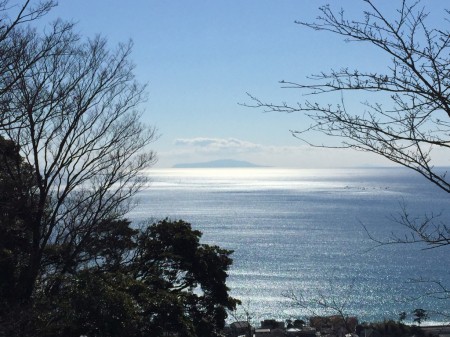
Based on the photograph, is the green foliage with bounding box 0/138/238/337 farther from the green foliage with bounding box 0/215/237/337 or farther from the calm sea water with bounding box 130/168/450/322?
the calm sea water with bounding box 130/168/450/322

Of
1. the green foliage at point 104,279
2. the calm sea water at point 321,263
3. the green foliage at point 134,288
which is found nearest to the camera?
the green foliage at point 104,279

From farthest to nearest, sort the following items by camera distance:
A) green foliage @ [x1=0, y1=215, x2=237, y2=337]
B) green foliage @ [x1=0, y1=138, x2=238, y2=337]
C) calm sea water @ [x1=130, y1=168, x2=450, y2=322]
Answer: calm sea water @ [x1=130, y1=168, x2=450, y2=322]
green foliage @ [x1=0, y1=215, x2=237, y2=337]
green foliage @ [x1=0, y1=138, x2=238, y2=337]

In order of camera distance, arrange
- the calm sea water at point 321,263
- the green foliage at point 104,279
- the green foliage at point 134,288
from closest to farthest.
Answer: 1. the green foliage at point 104,279
2. the green foliage at point 134,288
3. the calm sea water at point 321,263

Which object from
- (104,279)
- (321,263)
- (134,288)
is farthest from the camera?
(321,263)

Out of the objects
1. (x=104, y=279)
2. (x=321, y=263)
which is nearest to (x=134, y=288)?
(x=104, y=279)

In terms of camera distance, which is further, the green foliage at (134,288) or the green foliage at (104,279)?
the green foliage at (134,288)

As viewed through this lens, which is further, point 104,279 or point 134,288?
point 134,288

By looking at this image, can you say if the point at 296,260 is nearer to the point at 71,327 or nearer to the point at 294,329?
the point at 294,329

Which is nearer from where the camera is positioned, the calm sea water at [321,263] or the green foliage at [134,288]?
the green foliage at [134,288]

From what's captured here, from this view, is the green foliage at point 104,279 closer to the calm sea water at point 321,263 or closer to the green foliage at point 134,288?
the green foliage at point 134,288

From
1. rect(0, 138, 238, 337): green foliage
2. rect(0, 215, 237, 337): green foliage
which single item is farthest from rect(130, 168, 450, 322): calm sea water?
rect(0, 138, 238, 337): green foliage

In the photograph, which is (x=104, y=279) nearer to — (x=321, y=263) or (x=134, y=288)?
(x=134, y=288)

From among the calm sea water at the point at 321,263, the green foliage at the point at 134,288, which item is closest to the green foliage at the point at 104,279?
the green foliage at the point at 134,288

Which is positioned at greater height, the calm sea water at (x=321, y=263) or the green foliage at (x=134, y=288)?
the green foliage at (x=134, y=288)
